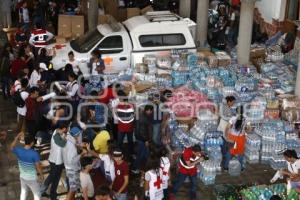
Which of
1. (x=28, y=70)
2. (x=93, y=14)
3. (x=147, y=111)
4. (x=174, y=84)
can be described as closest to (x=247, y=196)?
(x=147, y=111)

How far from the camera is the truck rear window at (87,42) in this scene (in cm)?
1570

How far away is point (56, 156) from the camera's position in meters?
10.4

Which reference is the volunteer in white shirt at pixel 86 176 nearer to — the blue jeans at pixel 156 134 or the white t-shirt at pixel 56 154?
the white t-shirt at pixel 56 154

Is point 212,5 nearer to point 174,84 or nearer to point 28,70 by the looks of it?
point 174,84

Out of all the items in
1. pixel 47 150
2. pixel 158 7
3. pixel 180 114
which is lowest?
pixel 47 150

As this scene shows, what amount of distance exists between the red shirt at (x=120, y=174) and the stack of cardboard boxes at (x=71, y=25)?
9.77 m

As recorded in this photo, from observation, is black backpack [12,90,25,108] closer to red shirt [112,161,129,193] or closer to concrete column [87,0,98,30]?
red shirt [112,161,129,193]

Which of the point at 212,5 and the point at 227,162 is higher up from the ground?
the point at 212,5

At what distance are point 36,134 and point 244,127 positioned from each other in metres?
4.93

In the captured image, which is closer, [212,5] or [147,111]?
[147,111]

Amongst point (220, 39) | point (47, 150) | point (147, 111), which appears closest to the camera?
point (147, 111)

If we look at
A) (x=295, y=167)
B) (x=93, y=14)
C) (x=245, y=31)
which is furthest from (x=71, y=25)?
(x=295, y=167)

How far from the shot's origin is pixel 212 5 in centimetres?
2234

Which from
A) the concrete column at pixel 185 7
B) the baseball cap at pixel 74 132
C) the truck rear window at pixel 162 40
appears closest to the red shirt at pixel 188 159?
the baseball cap at pixel 74 132
